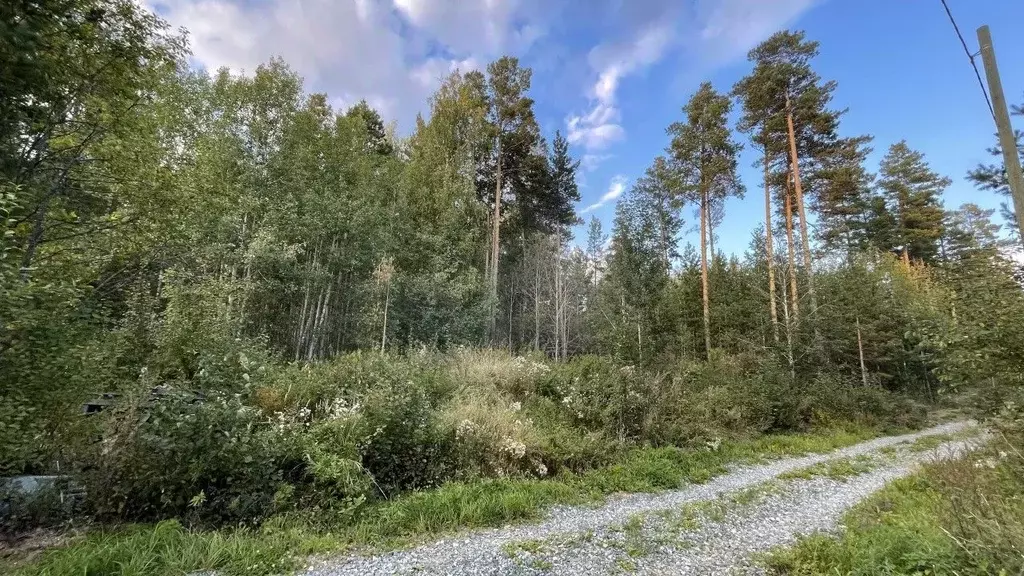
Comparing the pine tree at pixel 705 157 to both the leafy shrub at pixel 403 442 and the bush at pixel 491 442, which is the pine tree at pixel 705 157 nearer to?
the bush at pixel 491 442

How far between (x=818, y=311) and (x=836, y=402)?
3.17 meters

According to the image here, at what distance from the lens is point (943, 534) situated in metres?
2.99

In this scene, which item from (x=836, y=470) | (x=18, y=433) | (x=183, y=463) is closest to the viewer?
(x=18, y=433)

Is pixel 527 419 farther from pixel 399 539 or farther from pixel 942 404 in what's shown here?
pixel 942 404

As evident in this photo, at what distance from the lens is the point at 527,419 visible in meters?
7.16

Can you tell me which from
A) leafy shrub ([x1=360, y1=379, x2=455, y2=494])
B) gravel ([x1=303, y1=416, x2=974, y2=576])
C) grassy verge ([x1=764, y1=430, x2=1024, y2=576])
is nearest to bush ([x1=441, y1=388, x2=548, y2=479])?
leafy shrub ([x1=360, y1=379, x2=455, y2=494])

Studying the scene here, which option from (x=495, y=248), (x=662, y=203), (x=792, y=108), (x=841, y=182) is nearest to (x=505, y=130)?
(x=495, y=248)

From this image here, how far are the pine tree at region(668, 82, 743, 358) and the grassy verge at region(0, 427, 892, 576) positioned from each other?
11.2 m

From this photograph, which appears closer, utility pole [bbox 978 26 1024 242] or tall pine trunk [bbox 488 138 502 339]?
utility pole [bbox 978 26 1024 242]

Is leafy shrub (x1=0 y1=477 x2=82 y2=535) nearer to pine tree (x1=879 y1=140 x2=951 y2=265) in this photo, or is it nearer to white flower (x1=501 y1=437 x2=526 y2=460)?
white flower (x1=501 y1=437 x2=526 y2=460)

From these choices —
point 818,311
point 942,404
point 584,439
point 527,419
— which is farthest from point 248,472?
point 942,404

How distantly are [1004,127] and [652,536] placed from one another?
5006 mm

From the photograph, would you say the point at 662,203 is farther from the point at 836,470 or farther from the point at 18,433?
the point at 18,433

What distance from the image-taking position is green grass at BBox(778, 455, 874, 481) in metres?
6.73
